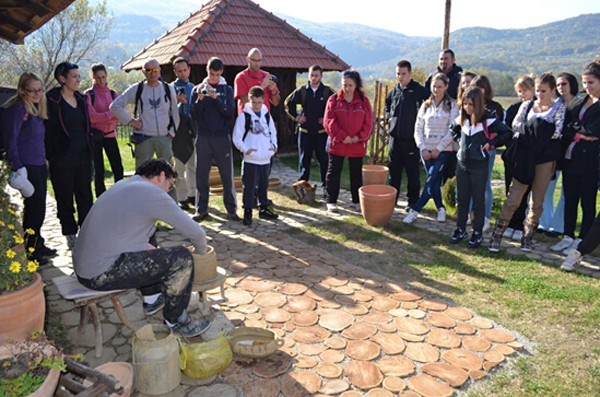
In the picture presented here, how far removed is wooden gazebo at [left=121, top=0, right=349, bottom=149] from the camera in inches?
452

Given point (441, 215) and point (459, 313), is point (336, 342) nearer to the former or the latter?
point (459, 313)

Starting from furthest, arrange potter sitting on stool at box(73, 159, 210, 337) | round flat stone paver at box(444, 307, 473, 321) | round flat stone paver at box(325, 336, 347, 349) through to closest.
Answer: round flat stone paver at box(444, 307, 473, 321), round flat stone paver at box(325, 336, 347, 349), potter sitting on stool at box(73, 159, 210, 337)

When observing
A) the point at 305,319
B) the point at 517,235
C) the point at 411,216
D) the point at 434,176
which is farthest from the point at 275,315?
the point at 517,235

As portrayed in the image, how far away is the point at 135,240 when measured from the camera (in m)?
3.51

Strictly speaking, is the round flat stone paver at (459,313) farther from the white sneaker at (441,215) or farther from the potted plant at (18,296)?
the potted plant at (18,296)

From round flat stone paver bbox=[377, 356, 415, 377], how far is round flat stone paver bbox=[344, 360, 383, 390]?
63mm

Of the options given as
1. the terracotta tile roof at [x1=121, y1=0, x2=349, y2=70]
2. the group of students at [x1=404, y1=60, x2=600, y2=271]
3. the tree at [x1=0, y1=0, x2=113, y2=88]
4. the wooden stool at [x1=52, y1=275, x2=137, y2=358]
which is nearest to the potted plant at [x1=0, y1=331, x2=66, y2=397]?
the wooden stool at [x1=52, y1=275, x2=137, y2=358]

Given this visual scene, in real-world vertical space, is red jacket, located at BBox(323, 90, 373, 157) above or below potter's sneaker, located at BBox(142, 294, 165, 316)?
above

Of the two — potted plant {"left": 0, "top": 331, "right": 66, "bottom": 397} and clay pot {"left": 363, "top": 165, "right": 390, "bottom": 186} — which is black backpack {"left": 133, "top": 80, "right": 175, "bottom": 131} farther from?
potted plant {"left": 0, "top": 331, "right": 66, "bottom": 397}

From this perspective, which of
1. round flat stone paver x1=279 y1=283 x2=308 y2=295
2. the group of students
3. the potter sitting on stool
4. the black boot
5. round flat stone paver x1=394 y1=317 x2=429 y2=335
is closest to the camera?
the potter sitting on stool

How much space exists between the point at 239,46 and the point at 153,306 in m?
9.31

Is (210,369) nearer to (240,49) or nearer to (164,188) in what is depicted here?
(164,188)

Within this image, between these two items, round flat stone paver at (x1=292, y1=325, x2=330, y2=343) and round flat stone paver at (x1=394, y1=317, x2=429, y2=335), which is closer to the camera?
round flat stone paver at (x1=292, y1=325, x2=330, y2=343)

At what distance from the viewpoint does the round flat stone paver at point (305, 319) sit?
411 cm
